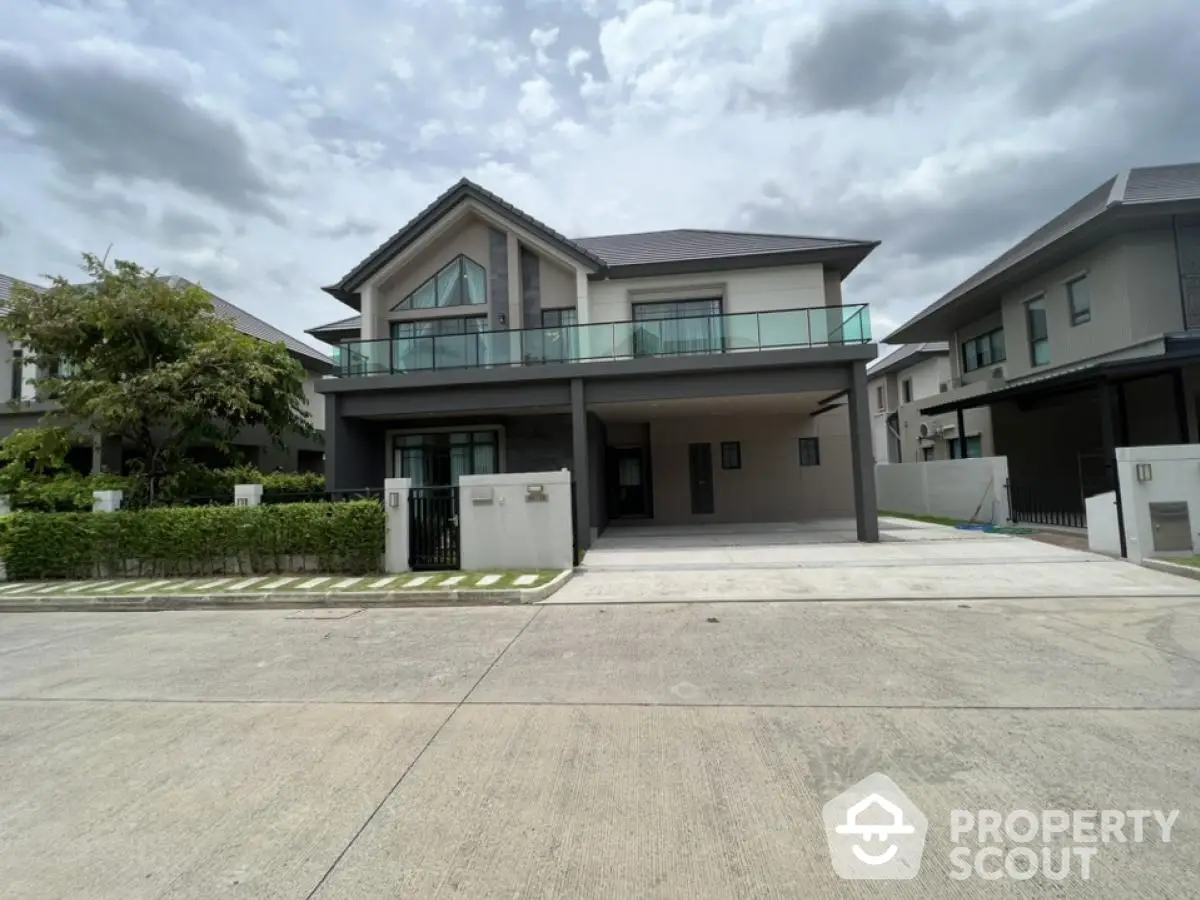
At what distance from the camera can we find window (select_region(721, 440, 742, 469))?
19.5 m

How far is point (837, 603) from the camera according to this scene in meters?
7.91

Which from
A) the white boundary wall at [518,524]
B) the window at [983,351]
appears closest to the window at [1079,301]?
the window at [983,351]

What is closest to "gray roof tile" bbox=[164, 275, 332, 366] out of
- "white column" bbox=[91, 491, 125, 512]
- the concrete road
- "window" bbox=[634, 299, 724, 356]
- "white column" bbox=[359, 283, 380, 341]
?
"white column" bbox=[359, 283, 380, 341]

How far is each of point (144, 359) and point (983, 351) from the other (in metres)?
25.4

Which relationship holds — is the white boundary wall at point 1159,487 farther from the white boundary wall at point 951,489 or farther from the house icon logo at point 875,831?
the house icon logo at point 875,831

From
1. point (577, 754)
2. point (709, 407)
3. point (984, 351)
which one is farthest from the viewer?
point (984, 351)

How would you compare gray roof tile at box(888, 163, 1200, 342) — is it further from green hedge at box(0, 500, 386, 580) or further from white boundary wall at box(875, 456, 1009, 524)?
green hedge at box(0, 500, 386, 580)

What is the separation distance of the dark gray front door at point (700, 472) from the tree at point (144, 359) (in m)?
11.9

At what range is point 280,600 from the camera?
30.0 feet

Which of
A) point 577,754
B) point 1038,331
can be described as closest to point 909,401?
point 1038,331

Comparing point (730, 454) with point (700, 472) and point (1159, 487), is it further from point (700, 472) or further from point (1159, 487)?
point (1159, 487)

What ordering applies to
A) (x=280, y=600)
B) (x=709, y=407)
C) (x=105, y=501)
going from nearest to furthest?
(x=280, y=600)
(x=105, y=501)
(x=709, y=407)

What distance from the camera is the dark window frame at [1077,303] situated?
15930 mm

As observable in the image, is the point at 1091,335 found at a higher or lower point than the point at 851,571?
higher
